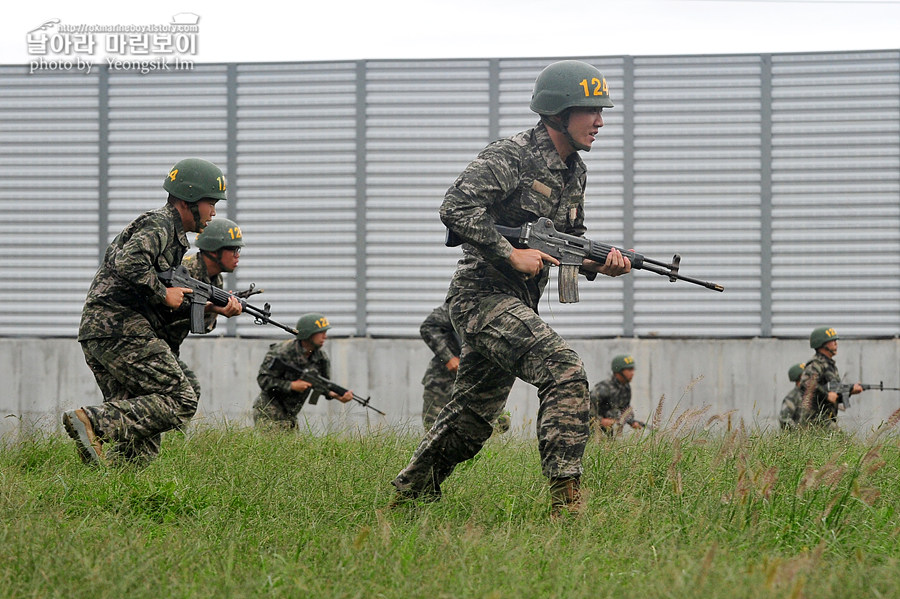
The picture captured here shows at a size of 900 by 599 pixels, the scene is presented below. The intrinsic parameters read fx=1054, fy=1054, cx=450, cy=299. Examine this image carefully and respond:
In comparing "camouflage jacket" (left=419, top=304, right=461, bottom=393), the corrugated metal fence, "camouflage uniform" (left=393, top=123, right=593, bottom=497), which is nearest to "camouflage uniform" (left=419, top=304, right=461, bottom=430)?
"camouflage jacket" (left=419, top=304, right=461, bottom=393)

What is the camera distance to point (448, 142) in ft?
50.2

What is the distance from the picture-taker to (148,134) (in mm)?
15531

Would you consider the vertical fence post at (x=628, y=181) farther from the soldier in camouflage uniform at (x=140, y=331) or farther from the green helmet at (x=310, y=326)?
the soldier in camouflage uniform at (x=140, y=331)

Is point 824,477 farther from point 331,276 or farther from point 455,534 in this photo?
point 331,276

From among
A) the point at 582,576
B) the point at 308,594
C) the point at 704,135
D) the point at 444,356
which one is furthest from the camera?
the point at 704,135

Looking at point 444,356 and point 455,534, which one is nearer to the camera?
point 455,534

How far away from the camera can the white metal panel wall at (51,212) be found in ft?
50.6

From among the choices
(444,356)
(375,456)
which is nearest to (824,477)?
(375,456)

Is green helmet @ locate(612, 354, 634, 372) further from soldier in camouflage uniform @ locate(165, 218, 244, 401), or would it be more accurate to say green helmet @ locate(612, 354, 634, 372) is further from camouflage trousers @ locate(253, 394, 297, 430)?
soldier in camouflage uniform @ locate(165, 218, 244, 401)

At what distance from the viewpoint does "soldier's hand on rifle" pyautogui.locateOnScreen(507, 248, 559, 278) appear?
4.60 metres

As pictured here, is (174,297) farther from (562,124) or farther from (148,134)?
(148,134)

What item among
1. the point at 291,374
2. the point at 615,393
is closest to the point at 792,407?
the point at 615,393

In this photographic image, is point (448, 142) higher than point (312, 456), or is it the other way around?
point (448, 142)

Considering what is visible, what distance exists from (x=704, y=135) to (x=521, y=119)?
260cm
